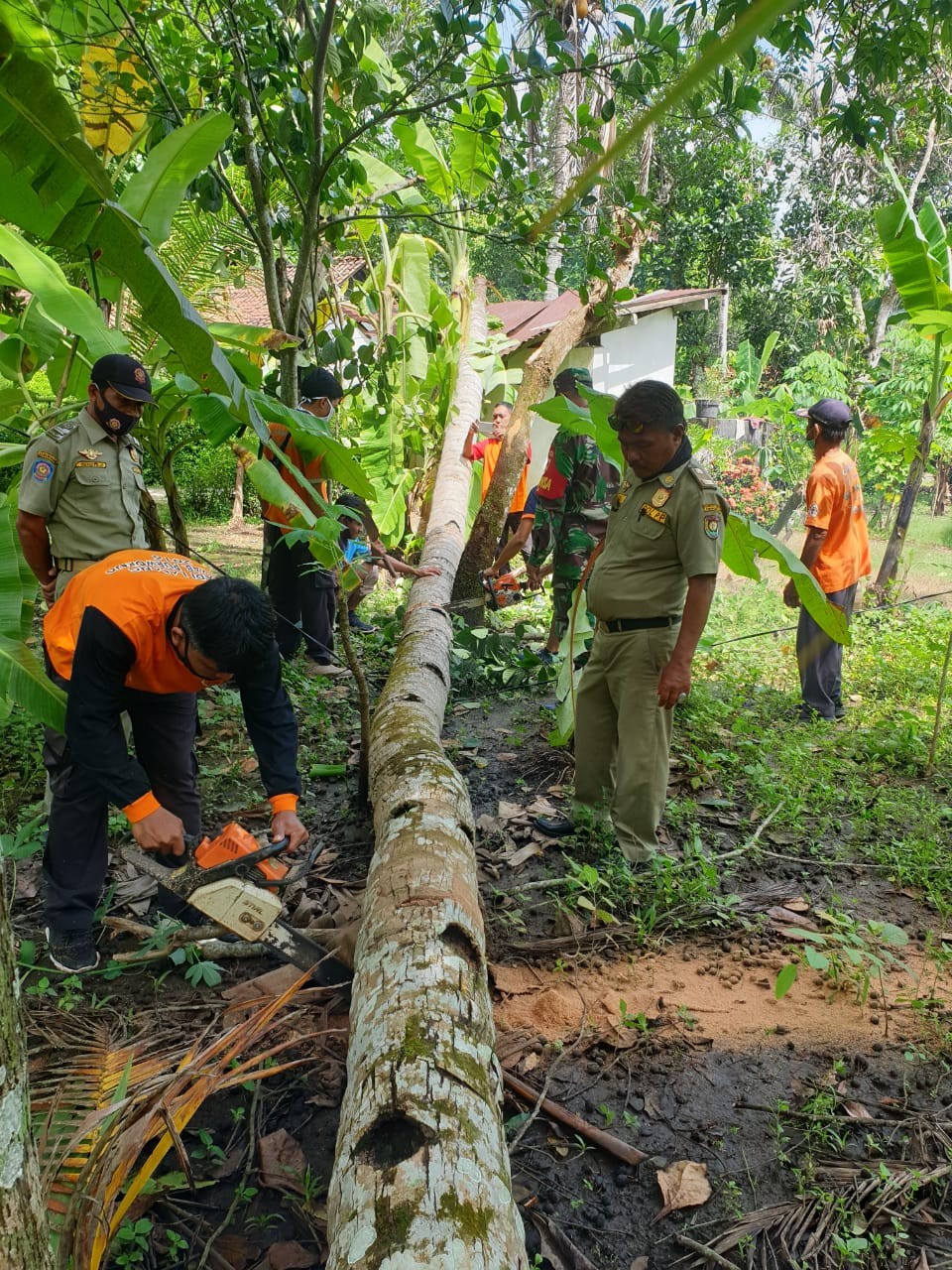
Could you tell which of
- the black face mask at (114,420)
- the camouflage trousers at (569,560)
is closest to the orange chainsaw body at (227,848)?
the black face mask at (114,420)

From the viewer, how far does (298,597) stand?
17.3 ft

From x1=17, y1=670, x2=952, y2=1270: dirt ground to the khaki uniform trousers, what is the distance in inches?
15.5

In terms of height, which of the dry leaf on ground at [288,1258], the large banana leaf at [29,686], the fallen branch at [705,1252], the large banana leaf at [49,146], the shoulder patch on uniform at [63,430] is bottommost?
the fallen branch at [705,1252]

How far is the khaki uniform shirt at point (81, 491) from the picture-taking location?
3.21 m

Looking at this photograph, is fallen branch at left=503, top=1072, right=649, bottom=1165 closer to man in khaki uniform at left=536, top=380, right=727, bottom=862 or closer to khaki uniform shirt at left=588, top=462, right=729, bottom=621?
man in khaki uniform at left=536, top=380, right=727, bottom=862

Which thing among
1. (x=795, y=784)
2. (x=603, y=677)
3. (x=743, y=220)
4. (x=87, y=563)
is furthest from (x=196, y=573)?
(x=743, y=220)

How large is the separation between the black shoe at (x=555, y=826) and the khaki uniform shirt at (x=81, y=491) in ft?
6.81

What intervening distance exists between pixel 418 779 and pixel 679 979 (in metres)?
1.06

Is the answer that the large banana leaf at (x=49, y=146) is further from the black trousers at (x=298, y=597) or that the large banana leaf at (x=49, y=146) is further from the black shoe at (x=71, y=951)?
the black trousers at (x=298, y=597)

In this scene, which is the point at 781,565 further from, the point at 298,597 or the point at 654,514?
the point at 298,597

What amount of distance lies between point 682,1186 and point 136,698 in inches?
85.4

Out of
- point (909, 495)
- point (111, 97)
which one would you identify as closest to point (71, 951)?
point (111, 97)

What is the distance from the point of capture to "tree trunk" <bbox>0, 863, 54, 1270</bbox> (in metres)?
1.01

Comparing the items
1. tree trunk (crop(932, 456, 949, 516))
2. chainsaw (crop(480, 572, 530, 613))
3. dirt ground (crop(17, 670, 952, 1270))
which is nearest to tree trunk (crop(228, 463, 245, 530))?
chainsaw (crop(480, 572, 530, 613))
